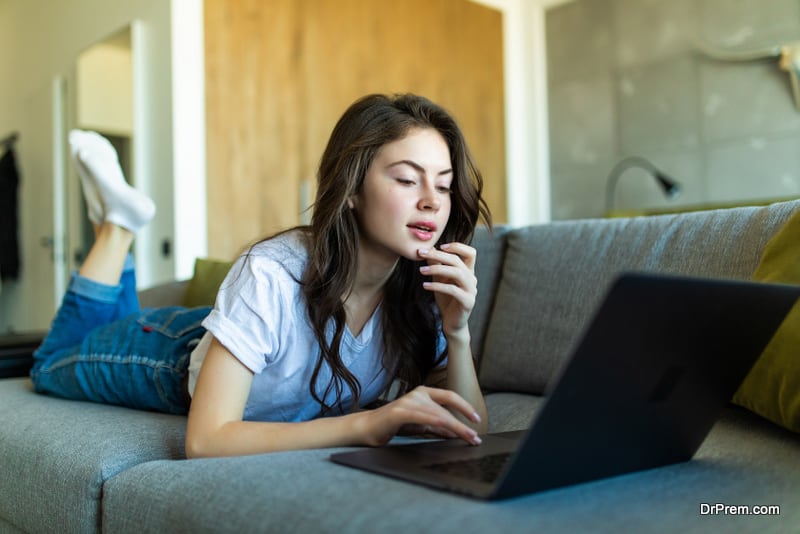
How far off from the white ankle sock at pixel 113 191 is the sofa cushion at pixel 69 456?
72 cm

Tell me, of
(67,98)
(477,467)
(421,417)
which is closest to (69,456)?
(421,417)

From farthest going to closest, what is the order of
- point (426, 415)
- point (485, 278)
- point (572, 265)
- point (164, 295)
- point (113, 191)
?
point (164, 295) → point (113, 191) → point (485, 278) → point (572, 265) → point (426, 415)

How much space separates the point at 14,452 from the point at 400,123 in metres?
0.95

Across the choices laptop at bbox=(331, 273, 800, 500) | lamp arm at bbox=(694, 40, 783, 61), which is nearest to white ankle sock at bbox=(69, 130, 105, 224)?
laptop at bbox=(331, 273, 800, 500)

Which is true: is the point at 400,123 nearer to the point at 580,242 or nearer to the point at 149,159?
the point at 580,242

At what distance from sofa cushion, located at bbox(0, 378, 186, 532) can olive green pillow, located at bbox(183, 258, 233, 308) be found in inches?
25.1

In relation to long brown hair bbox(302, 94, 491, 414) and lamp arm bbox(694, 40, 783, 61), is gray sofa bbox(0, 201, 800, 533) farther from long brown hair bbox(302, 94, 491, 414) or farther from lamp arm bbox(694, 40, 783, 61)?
lamp arm bbox(694, 40, 783, 61)

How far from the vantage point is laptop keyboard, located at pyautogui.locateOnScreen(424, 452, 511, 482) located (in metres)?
0.82

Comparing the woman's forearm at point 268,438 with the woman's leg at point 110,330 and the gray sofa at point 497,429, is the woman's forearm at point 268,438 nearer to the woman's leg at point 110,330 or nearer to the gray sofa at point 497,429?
the gray sofa at point 497,429

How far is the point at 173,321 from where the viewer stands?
1.77m

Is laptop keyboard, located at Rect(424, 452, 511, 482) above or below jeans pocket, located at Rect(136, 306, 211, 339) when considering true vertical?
below

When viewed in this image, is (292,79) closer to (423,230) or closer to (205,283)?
(205,283)

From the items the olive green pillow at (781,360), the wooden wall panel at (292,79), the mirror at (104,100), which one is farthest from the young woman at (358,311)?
the mirror at (104,100)

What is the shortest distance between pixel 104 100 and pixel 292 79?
1053 mm
